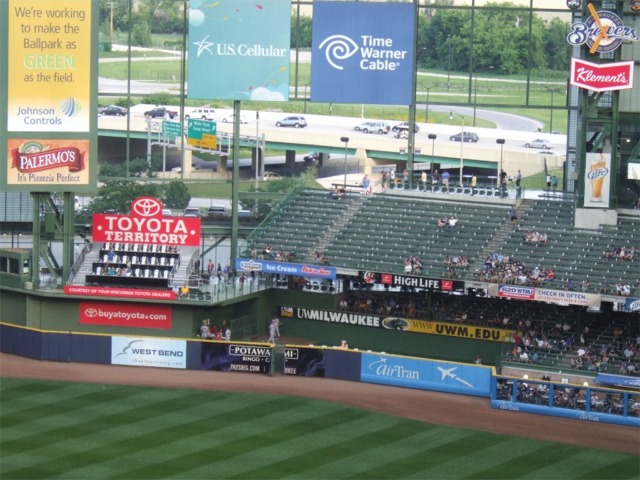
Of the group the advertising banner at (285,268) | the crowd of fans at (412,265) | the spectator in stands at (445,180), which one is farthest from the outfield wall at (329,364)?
the spectator in stands at (445,180)

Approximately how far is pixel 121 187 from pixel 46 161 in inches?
250

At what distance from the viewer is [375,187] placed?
51.3 m

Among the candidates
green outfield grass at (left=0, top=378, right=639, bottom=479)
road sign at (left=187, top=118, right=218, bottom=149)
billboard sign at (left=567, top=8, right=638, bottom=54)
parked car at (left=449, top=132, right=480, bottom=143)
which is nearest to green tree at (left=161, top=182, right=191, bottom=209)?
road sign at (left=187, top=118, right=218, bottom=149)

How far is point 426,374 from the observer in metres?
41.5

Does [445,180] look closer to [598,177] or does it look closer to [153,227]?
[598,177]

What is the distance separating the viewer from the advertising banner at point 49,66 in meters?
45.1

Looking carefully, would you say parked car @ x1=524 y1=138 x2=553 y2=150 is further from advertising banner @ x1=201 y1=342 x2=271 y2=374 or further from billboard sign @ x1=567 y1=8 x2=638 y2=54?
advertising banner @ x1=201 y1=342 x2=271 y2=374

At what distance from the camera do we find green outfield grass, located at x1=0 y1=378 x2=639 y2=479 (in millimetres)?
33594

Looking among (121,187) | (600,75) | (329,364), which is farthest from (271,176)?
(600,75)

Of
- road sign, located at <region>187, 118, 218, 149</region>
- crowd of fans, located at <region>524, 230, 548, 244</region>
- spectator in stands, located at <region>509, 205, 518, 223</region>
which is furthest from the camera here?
road sign, located at <region>187, 118, 218, 149</region>

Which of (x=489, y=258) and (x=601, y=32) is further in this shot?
(x=489, y=258)

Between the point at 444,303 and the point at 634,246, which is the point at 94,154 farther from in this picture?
the point at 634,246

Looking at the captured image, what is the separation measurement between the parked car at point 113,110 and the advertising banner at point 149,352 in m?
11.3

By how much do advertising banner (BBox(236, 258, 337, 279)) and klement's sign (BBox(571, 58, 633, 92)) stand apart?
1054cm
